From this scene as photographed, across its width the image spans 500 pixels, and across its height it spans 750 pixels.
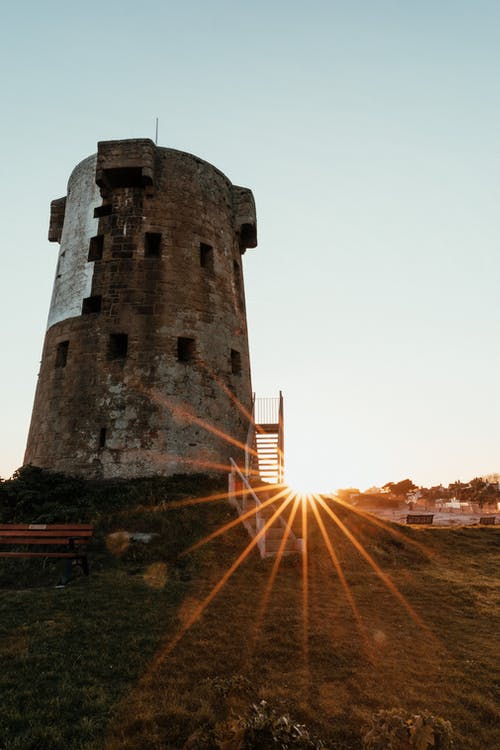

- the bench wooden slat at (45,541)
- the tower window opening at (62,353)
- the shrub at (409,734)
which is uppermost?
the tower window opening at (62,353)

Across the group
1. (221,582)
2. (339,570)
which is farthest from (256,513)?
(221,582)

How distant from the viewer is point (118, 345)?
16.8 metres

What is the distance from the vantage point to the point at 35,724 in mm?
4023

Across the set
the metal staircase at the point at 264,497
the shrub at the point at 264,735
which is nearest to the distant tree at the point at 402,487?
the metal staircase at the point at 264,497

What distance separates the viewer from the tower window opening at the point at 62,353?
1734 cm

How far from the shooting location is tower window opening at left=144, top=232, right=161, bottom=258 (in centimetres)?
1761

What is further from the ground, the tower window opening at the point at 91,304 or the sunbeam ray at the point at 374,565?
the tower window opening at the point at 91,304

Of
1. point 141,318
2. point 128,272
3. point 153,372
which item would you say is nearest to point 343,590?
point 153,372

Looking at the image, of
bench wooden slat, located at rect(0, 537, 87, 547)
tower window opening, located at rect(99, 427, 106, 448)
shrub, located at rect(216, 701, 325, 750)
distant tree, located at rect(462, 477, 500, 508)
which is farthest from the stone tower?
distant tree, located at rect(462, 477, 500, 508)

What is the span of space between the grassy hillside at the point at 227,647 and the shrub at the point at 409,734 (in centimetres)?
22

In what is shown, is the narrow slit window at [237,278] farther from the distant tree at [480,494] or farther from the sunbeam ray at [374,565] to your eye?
the distant tree at [480,494]

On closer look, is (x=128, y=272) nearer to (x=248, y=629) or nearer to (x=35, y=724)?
(x=248, y=629)

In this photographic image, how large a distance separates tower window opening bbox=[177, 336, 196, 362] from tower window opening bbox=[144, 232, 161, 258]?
3221mm

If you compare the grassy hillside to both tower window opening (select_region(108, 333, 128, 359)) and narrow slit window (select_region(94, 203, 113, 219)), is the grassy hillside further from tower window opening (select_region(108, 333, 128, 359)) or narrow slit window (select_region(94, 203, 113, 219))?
narrow slit window (select_region(94, 203, 113, 219))
